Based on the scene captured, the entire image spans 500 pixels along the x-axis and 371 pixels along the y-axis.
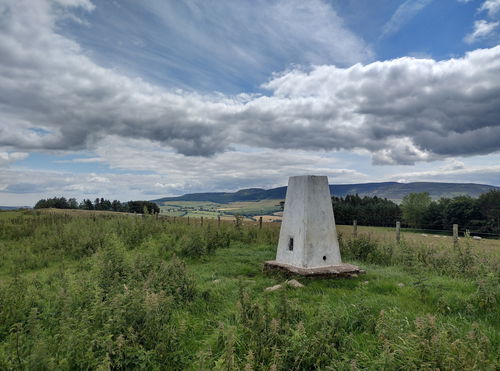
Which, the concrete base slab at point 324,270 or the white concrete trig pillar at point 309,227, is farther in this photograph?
the white concrete trig pillar at point 309,227

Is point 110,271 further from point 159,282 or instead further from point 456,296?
point 456,296

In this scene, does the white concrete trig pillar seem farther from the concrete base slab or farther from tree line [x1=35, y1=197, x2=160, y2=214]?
tree line [x1=35, y1=197, x2=160, y2=214]

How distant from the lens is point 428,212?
2322 inches

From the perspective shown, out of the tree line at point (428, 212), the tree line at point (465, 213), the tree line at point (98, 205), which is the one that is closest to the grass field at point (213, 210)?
the tree line at point (98, 205)

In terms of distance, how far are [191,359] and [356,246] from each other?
932cm

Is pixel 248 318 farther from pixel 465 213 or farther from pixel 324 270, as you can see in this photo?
pixel 465 213

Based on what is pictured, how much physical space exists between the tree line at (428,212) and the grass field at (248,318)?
34729 millimetres

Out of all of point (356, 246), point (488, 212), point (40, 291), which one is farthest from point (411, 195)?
point (40, 291)

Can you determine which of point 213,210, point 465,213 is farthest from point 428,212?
point 213,210

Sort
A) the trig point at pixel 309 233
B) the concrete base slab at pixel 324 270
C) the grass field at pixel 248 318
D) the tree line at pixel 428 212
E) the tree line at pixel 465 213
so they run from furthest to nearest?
the tree line at pixel 428 212 < the tree line at pixel 465 213 < the trig point at pixel 309 233 < the concrete base slab at pixel 324 270 < the grass field at pixel 248 318

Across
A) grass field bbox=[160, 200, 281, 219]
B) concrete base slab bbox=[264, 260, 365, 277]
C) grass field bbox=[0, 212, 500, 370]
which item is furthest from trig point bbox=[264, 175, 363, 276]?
grass field bbox=[160, 200, 281, 219]

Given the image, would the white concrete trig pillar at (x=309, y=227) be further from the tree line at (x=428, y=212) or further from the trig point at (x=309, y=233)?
the tree line at (x=428, y=212)

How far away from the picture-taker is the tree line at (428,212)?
1946 inches

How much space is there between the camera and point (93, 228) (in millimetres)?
16281
